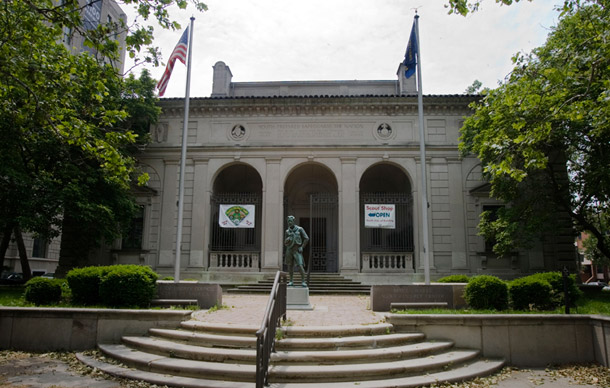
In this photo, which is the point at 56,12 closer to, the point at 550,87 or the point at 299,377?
the point at 299,377

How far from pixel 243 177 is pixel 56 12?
60.5 feet

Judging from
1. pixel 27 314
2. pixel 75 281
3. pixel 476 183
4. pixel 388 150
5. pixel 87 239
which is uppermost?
pixel 388 150

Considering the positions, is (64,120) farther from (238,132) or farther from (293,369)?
(238,132)

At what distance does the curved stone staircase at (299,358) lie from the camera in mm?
7269

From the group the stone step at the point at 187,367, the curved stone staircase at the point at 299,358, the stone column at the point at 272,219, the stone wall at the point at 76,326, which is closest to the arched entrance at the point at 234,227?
the stone column at the point at 272,219

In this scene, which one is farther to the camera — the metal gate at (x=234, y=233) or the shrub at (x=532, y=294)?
the metal gate at (x=234, y=233)

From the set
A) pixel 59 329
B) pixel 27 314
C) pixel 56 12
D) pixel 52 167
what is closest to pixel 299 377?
pixel 59 329

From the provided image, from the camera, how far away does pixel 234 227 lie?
22188 millimetres

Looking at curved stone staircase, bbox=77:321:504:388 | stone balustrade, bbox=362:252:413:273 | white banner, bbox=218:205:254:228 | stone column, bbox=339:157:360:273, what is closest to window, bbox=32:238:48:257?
white banner, bbox=218:205:254:228

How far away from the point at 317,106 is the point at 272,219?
659cm

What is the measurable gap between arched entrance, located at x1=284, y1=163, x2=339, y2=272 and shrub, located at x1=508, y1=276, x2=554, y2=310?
12.1 m

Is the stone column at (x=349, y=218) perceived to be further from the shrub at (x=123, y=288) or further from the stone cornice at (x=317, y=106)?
the shrub at (x=123, y=288)

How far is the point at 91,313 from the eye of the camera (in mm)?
9758

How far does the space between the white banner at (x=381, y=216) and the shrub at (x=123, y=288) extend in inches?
498
